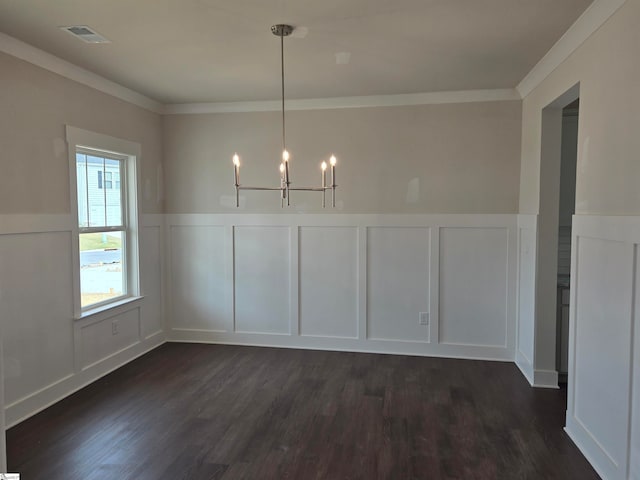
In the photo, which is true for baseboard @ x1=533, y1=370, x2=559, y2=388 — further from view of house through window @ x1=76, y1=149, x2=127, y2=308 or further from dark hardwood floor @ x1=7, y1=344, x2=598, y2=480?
view of house through window @ x1=76, y1=149, x2=127, y2=308

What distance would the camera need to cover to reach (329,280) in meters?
4.56

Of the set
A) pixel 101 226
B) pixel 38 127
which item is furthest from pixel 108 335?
pixel 38 127

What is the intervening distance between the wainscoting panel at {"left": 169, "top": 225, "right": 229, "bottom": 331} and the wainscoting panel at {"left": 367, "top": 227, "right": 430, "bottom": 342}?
166 centimetres

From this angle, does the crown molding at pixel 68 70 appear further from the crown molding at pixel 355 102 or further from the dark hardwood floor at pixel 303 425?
the dark hardwood floor at pixel 303 425

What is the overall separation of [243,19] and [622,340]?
9.09 ft

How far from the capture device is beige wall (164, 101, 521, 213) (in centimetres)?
420

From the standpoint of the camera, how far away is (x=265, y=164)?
461 cm

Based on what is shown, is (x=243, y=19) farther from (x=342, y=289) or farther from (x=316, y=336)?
(x=316, y=336)

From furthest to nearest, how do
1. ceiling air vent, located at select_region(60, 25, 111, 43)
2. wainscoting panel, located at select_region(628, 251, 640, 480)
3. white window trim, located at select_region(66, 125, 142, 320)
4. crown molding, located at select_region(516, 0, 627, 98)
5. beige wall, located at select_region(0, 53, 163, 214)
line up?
white window trim, located at select_region(66, 125, 142, 320) → beige wall, located at select_region(0, 53, 163, 214) → ceiling air vent, located at select_region(60, 25, 111, 43) → crown molding, located at select_region(516, 0, 627, 98) → wainscoting panel, located at select_region(628, 251, 640, 480)

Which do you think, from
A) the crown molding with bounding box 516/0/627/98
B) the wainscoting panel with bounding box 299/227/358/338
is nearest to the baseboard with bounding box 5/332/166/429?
the wainscoting panel with bounding box 299/227/358/338

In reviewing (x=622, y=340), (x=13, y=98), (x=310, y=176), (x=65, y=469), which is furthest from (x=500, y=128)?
(x=65, y=469)

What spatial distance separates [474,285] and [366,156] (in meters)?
1.71

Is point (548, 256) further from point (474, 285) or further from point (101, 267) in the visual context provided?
point (101, 267)

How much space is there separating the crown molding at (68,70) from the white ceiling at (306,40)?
0.25 feet
